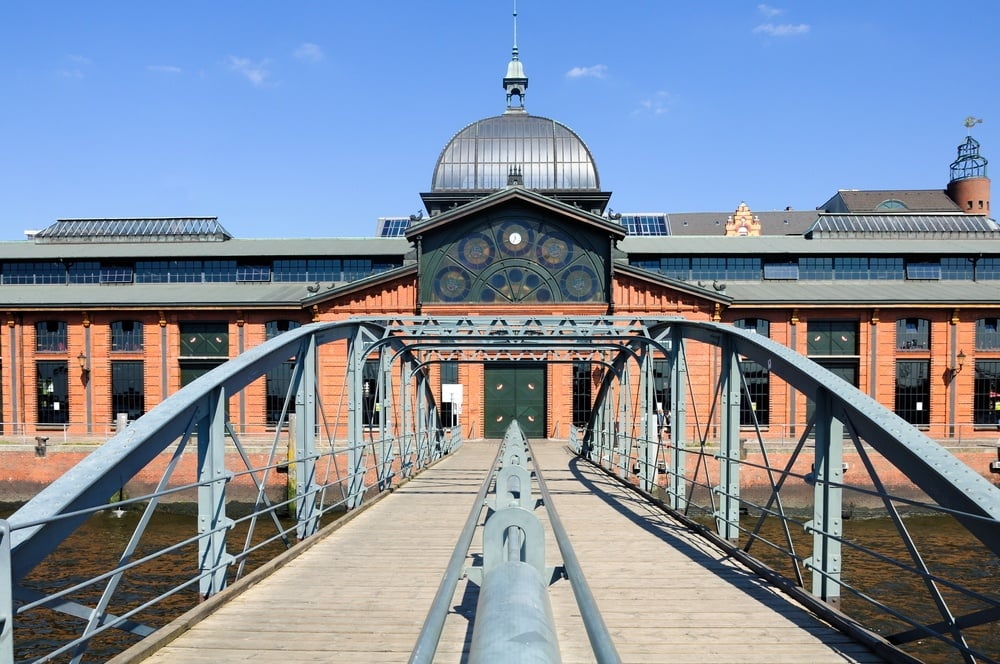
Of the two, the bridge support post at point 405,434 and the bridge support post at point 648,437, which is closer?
the bridge support post at point 648,437

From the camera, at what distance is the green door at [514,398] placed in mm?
34938

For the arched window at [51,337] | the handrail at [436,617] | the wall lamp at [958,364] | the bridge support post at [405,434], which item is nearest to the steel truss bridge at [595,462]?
the bridge support post at [405,434]

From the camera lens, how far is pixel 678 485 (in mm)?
13281

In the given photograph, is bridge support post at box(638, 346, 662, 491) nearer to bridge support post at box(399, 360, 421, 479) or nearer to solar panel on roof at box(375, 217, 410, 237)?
bridge support post at box(399, 360, 421, 479)

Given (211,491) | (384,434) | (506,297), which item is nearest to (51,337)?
(506,297)

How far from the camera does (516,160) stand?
3969cm

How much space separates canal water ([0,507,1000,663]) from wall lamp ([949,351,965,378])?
9.05 meters

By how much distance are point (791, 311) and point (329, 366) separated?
66.3ft

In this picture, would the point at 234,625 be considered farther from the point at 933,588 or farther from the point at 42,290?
the point at 42,290

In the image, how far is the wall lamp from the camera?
3391 cm

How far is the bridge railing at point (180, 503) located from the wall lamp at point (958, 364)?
21680 millimetres

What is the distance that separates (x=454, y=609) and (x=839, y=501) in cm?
362

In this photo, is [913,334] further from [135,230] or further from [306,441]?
[135,230]

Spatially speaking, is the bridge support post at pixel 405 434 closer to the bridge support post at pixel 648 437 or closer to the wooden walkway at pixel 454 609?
the bridge support post at pixel 648 437
